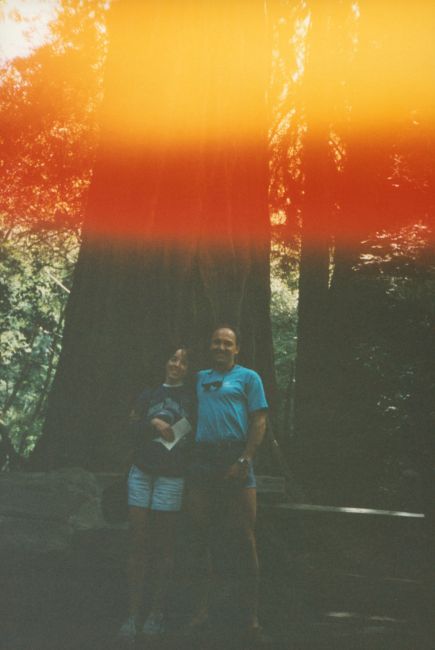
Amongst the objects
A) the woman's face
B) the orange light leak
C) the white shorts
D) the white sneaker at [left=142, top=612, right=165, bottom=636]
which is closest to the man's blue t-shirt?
the woman's face

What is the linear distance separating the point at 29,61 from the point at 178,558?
43.8 ft

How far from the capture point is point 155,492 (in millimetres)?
4316

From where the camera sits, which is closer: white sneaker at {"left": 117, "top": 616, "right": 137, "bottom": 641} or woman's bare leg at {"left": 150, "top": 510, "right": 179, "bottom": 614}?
white sneaker at {"left": 117, "top": 616, "right": 137, "bottom": 641}

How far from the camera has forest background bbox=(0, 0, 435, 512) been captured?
9.98 m

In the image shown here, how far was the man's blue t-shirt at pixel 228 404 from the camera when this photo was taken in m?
4.40

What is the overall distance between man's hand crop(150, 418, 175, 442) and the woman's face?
0.97ft

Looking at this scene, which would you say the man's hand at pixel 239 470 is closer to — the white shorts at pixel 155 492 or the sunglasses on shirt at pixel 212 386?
the white shorts at pixel 155 492

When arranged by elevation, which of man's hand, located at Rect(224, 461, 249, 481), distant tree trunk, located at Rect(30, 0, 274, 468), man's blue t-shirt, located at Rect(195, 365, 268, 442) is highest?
distant tree trunk, located at Rect(30, 0, 274, 468)

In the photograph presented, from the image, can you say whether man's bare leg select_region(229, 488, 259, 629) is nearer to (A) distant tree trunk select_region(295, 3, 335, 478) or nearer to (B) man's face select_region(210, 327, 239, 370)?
(B) man's face select_region(210, 327, 239, 370)

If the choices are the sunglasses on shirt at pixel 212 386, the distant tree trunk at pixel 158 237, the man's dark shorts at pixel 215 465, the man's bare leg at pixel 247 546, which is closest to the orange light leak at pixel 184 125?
the distant tree trunk at pixel 158 237

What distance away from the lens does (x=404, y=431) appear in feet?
31.9

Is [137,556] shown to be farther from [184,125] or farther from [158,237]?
[184,125]

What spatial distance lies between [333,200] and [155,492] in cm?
1037

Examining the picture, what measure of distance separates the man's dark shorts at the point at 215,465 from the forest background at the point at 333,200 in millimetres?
2400
